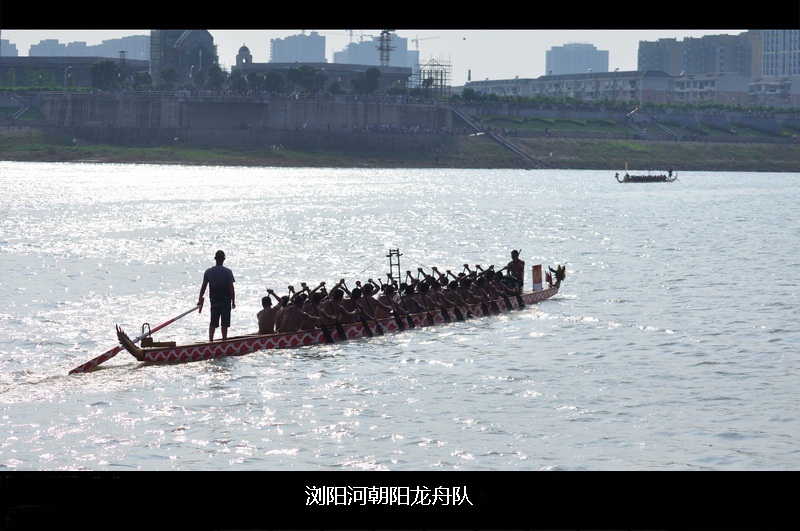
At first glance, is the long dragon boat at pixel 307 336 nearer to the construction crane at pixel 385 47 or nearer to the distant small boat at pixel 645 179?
the distant small boat at pixel 645 179

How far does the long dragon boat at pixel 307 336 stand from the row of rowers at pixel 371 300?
172 mm

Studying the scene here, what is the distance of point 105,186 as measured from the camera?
116m

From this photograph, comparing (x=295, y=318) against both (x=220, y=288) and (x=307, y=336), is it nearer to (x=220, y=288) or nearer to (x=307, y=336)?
(x=307, y=336)

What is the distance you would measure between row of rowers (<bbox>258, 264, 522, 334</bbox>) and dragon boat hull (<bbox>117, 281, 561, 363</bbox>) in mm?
187

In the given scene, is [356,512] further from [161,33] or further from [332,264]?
[161,33]

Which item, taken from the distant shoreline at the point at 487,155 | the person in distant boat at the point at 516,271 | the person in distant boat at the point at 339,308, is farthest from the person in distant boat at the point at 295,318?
the distant shoreline at the point at 487,155

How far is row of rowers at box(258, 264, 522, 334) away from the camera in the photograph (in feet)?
85.1

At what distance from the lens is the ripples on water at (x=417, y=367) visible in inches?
692

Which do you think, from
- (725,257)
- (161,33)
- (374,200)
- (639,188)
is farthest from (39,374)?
(161,33)

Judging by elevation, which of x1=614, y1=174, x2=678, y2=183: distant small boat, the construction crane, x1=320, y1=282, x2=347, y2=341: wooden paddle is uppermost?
the construction crane

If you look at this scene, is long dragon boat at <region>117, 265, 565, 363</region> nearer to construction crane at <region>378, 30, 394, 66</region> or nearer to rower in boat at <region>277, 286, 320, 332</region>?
rower in boat at <region>277, 286, 320, 332</region>

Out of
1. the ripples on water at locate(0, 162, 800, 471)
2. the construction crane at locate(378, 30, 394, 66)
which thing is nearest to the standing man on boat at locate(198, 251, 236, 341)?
the ripples on water at locate(0, 162, 800, 471)

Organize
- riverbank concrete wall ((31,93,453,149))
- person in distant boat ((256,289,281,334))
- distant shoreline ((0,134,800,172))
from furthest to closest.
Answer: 1. distant shoreline ((0,134,800,172))
2. riverbank concrete wall ((31,93,453,149))
3. person in distant boat ((256,289,281,334))

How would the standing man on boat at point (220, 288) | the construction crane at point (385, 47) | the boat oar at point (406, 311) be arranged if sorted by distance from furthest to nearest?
the construction crane at point (385, 47)
the boat oar at point (406, 311)
the standing man on boat at point (220, 288)
